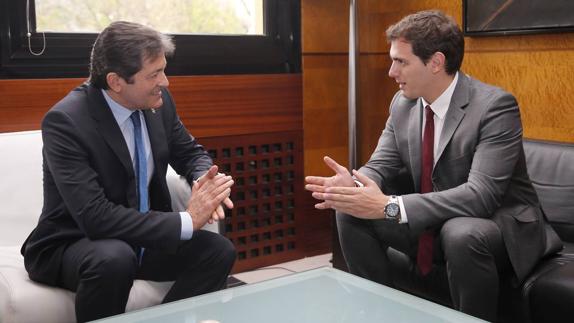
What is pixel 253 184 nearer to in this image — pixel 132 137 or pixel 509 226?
pixel 132 137

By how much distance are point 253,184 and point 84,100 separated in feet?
4.64

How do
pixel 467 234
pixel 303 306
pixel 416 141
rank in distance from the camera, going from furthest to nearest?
pixel 416 141, pixel 467 234, pixel 303 306

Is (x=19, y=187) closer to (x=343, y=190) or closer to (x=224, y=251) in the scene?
(x=224, y=251)

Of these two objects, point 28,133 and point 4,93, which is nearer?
point 28,133

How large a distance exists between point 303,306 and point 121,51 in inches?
36.4

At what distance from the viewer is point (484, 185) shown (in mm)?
2033

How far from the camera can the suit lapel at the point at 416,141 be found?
2254 mm

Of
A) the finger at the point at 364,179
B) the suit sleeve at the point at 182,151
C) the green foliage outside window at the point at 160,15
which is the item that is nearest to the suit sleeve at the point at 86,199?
the suit sleeve at the point at 182,151

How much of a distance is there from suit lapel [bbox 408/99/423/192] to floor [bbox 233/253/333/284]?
104cm

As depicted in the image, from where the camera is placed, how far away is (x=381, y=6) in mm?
3496

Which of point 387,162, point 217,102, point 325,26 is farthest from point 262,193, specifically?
point 387,162

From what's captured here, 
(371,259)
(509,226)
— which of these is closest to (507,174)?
(509,226)

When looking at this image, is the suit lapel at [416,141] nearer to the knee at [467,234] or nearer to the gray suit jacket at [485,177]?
the gray suit jacket at [485,177]

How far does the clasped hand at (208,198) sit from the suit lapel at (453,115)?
70 cm
